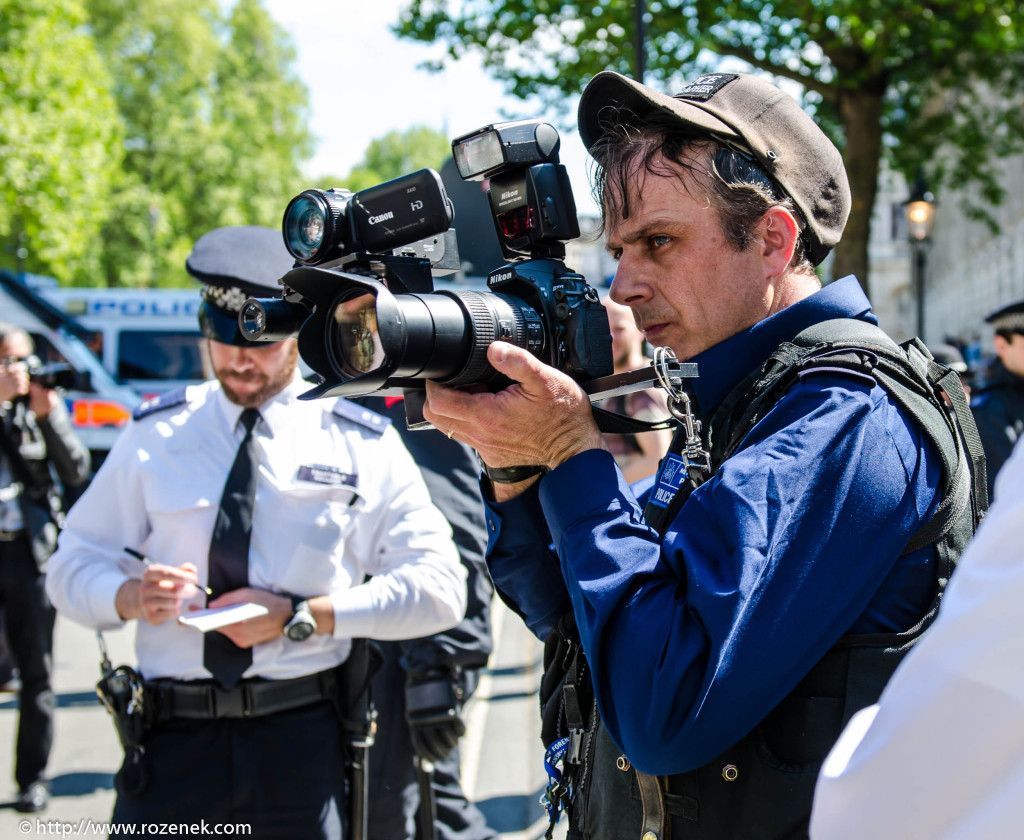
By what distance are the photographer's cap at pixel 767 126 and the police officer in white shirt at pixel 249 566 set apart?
124 cm

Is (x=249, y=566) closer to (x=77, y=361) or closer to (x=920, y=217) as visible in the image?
(x=920, y=217)

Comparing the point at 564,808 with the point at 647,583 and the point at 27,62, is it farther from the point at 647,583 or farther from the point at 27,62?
the point at 27,62

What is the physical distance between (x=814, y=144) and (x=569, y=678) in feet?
3.28

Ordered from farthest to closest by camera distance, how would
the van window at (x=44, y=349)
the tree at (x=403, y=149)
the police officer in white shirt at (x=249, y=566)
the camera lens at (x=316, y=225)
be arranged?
the tree at (x=403, y=149) → the van window at (x=44, y=349) → the police officer in white shirt at (x=249, y=566) → the camera lens at (x=316, y=225)

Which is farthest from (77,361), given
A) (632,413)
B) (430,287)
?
(430,287)

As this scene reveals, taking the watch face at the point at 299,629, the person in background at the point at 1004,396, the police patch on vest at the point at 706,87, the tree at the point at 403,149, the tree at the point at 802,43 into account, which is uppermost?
the tree at the point at 403,149

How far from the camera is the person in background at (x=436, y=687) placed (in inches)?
133

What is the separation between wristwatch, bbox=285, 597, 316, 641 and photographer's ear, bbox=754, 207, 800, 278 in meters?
1.53

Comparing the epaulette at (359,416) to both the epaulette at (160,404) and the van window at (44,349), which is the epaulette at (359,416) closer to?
the epaulette at (160,404)

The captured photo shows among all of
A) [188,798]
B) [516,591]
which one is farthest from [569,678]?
[188,798]

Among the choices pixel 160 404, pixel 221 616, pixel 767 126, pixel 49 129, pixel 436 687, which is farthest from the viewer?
pixel 49 129

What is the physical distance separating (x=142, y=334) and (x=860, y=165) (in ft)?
37.9

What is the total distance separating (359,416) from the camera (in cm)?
297

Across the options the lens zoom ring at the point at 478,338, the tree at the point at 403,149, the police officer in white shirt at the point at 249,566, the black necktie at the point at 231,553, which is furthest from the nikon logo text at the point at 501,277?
the tree at the point at 403,149
